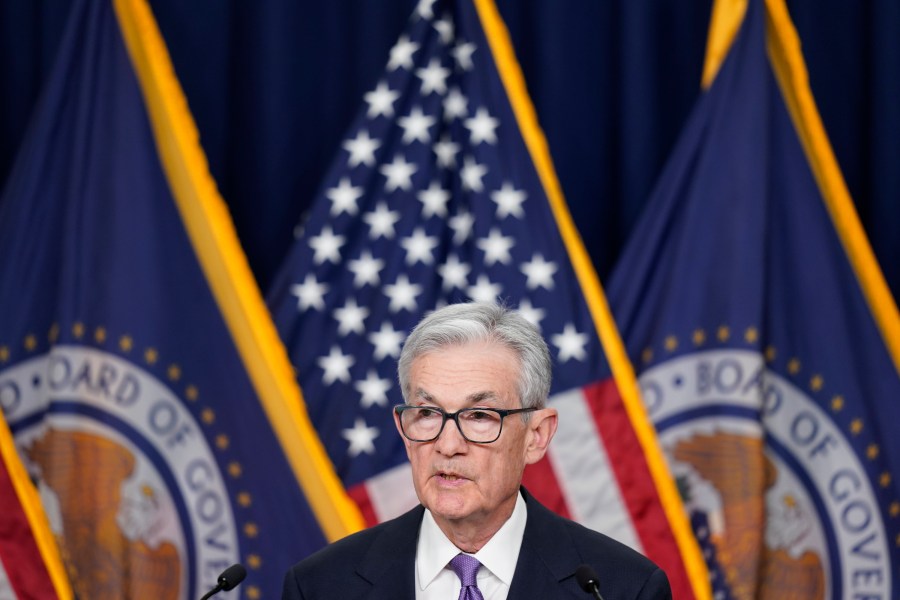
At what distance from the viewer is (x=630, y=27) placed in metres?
3.85

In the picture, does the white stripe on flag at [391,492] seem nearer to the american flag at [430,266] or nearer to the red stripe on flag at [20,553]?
the american flag at [430,266]

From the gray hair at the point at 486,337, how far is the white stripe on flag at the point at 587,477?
144 cm

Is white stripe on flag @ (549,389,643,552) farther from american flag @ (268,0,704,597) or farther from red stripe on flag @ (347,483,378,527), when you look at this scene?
red stripe on flag @ (347,483,378,527)

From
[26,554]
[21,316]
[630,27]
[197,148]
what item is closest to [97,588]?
[26,554]

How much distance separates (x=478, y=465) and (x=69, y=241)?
1.93 metres

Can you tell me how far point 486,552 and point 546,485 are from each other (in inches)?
56.5

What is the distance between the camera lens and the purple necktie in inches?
74.7

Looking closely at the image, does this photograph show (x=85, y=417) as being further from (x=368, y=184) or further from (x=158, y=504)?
(x=368, y=184)

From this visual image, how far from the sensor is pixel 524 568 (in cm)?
193

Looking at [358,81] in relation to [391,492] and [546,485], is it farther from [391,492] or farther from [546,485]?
[546,485]

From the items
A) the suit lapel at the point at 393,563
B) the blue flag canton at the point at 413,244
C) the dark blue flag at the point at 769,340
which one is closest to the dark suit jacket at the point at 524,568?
the suit lapel at the point at 393,563

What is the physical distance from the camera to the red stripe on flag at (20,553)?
3256 mm

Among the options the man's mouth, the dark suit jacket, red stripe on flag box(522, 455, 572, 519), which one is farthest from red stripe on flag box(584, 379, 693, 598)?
the man's mouth

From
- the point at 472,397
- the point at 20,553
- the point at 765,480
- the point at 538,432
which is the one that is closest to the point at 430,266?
the point at 765,480
